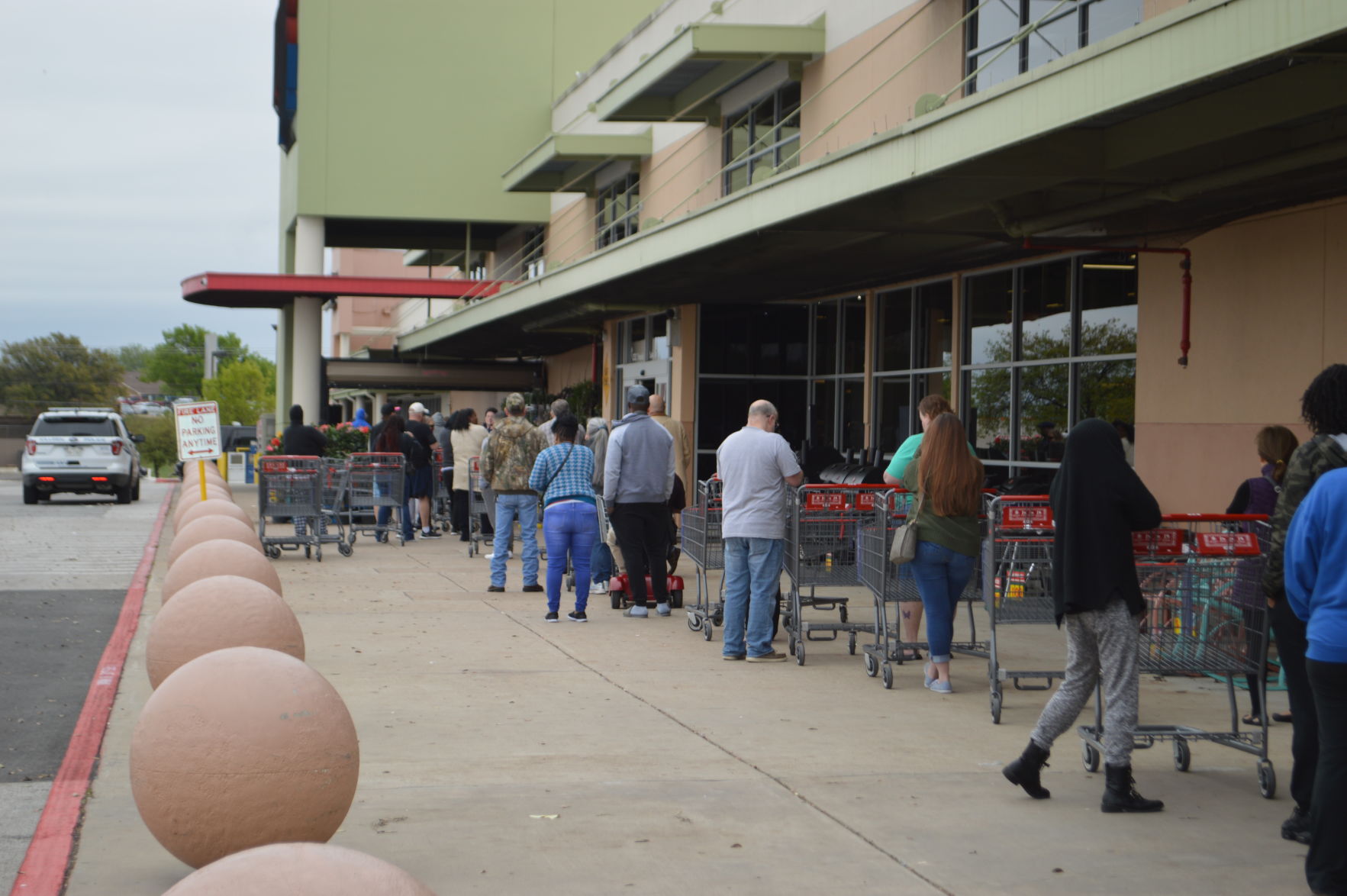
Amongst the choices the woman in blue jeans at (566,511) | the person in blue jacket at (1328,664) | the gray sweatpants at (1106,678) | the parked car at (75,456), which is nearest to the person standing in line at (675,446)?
the woman in blue jeans at (566,511)

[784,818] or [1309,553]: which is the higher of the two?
[1309,553]

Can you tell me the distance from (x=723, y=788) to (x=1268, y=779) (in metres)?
2.69

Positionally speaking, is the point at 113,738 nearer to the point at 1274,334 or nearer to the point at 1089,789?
the point at 1089,789

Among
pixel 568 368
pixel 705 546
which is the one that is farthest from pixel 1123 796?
pixel 568 368

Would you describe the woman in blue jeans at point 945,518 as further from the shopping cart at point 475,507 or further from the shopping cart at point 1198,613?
the shopping cart at point 475,507

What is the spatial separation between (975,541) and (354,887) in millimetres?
6686

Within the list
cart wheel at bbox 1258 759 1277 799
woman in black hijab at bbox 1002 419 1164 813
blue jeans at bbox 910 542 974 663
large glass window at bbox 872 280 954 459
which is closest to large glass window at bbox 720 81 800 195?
large glass window at bbox 872 280 954 459

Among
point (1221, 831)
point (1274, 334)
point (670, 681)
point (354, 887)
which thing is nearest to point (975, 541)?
point (670, 681)

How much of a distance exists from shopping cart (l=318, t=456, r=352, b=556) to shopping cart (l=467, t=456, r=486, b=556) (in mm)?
1662

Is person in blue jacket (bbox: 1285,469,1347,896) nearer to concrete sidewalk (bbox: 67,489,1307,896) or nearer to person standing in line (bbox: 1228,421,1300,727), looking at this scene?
concrete sidewalk (bbox: 67,489,1307,896)

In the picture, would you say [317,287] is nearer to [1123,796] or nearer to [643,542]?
[643,542]

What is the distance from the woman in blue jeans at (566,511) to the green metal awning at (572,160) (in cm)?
1720

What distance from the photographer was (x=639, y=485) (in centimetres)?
1294

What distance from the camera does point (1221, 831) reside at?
20.7 feet
